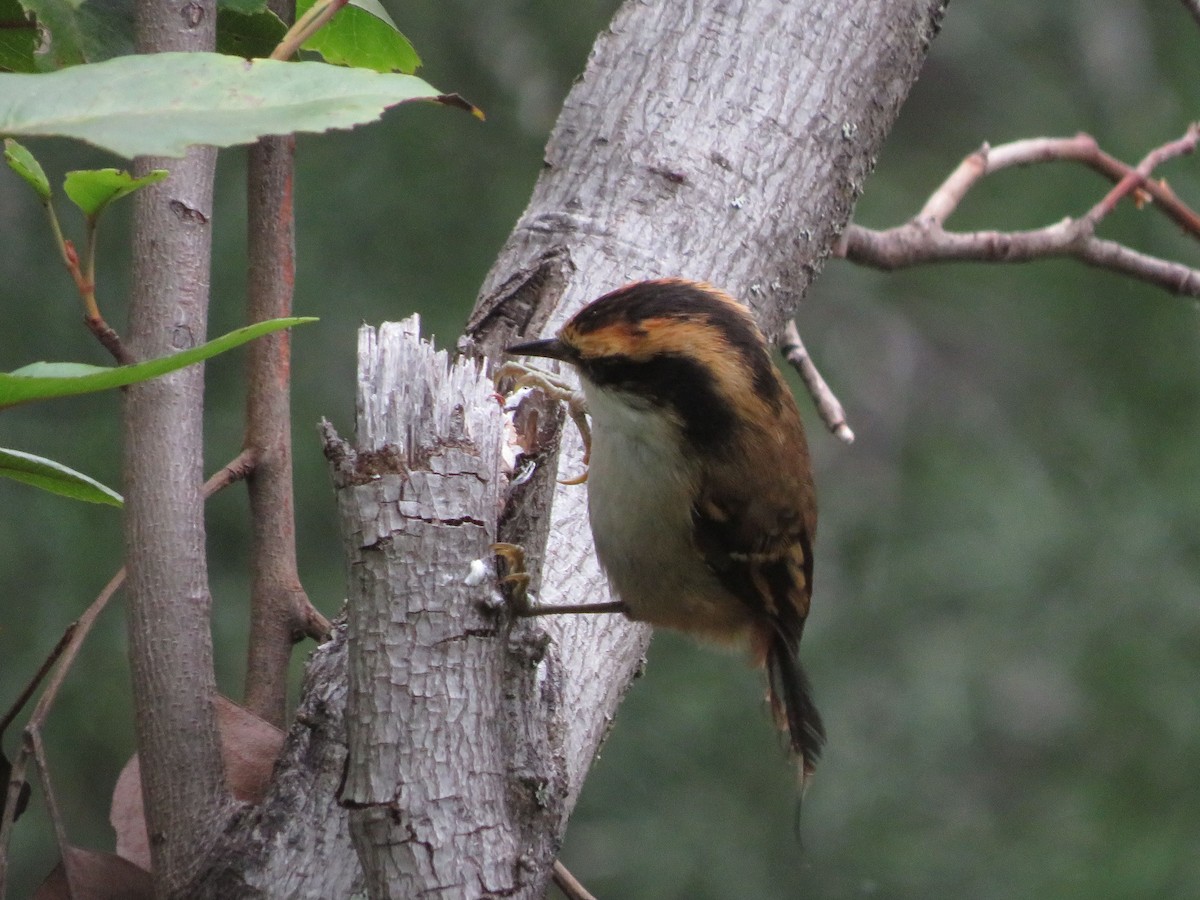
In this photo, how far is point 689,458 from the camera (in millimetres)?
2488

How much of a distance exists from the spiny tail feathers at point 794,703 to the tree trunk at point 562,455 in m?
0.39

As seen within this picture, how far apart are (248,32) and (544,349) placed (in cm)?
68

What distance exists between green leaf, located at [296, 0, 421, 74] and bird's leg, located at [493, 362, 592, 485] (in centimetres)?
53

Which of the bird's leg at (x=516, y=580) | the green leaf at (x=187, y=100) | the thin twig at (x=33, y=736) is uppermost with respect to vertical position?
the green leaf at (x=187, y=100)

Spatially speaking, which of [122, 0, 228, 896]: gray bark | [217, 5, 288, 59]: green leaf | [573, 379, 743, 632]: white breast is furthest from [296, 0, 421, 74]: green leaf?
[573, 379, 743, 632]: white breast

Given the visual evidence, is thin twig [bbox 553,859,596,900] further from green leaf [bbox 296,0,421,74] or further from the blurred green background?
the blurred green background

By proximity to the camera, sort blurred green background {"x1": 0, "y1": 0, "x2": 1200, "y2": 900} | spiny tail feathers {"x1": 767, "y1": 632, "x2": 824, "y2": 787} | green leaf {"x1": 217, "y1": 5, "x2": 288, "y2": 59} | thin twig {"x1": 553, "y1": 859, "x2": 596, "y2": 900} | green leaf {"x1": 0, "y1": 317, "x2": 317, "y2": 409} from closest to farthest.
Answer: green leaf {"x1": 0, "y1": 317, "x2": 317, "y2": 409}, green leaf {"x1": 217, "y1": 5, "x2": 288, "y2": 59}, thin twig {"x1": 553, "y1": 859, "x2": 596, "y2": 900}, spiny tail feathers {"x1": 767, "y1": 632, "x2": 824, "y2": 787}, blurred green background {"x1": 0, "y1": 0, "x2": 1200, "y2": 900}

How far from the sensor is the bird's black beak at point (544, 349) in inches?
91.2

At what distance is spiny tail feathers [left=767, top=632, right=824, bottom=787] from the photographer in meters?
2.73

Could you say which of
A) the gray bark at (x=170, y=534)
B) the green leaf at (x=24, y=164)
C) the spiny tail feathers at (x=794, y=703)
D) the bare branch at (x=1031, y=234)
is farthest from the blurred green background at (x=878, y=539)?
the green leaf at (x=24, y=164)

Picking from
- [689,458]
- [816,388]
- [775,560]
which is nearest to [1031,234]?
[816,388]

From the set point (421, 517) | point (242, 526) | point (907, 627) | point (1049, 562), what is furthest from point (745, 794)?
point (421, 517)

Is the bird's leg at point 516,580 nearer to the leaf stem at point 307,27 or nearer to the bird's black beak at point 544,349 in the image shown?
the bird's black beak at point 544,349

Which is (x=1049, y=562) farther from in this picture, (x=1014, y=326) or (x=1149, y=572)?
(x=1014, y=326)
